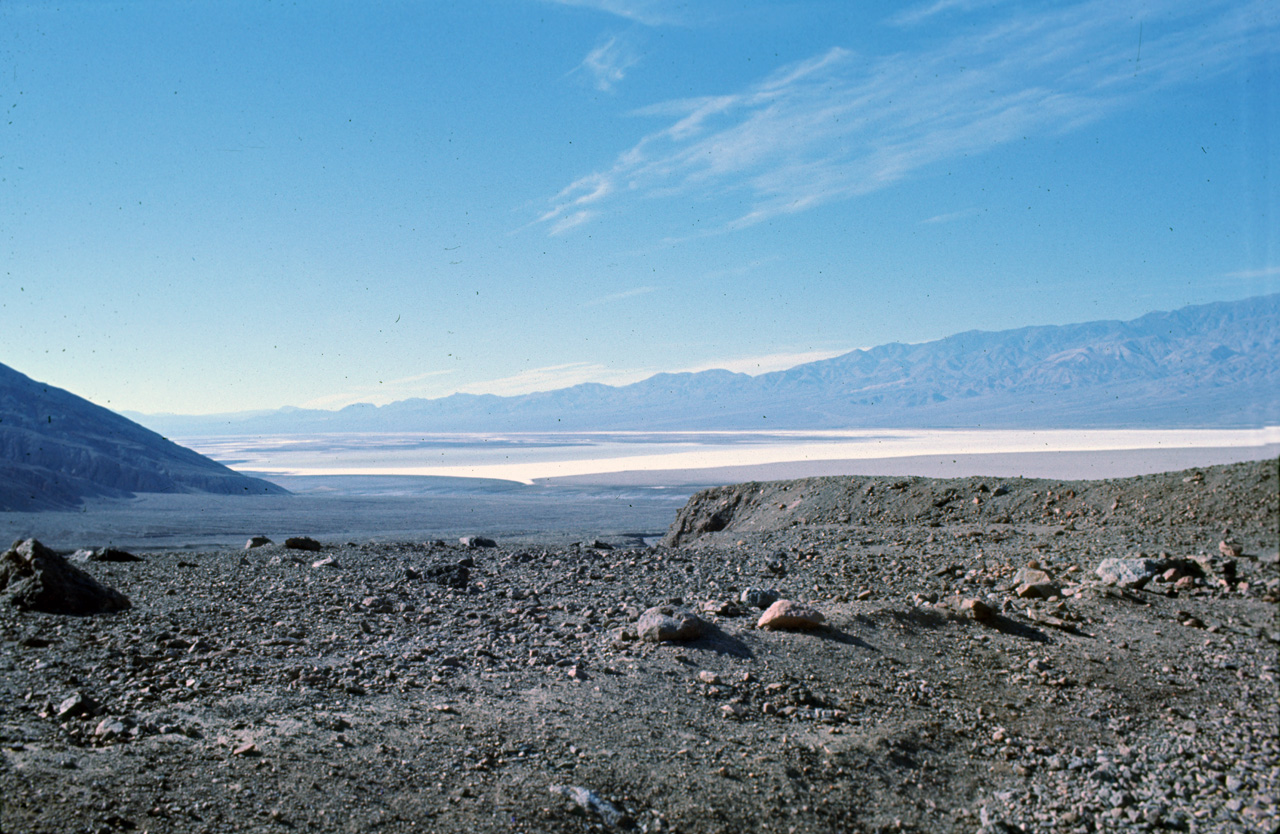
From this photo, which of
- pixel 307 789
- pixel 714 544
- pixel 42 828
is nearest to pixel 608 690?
pixel 307 789

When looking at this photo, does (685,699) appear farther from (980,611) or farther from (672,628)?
(980,611)

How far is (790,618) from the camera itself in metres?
5.34

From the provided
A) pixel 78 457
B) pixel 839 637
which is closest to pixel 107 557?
pixel 839 637

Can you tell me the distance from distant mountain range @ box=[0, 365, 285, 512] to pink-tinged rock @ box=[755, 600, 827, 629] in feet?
111

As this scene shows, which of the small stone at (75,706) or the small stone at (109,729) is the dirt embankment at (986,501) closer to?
the small stone at (109,729)

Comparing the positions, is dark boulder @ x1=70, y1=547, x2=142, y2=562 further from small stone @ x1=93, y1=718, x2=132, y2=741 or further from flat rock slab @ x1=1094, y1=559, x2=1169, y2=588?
flat rock slab @ x1=1094, y1=559, x2=1169, y2=588

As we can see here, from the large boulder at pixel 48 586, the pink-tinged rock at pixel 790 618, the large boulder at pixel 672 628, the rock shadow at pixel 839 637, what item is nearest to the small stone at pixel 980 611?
the rock shadow at pixel 839 637

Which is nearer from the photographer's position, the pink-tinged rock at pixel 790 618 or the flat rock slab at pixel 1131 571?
the pink-tinged rock at pixel 790 618

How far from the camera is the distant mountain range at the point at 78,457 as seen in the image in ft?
106

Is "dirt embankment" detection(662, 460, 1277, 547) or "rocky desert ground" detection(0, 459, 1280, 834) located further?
"dirt embankment" detection(662, 460, 1277, 547)

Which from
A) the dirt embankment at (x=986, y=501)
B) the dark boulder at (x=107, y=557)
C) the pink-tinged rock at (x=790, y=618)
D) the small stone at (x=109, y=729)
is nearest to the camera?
the small stone at (x=109, y=729)

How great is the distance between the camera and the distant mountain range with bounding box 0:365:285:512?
A: 32344mm

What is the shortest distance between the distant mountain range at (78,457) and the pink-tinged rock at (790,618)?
111 feet

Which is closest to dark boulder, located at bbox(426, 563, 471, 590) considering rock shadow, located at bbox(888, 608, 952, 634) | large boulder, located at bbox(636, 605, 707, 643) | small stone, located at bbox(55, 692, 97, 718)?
large boulder, located at bbox(636, 605, 707, 643)
